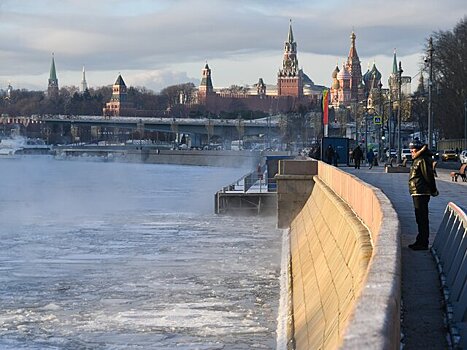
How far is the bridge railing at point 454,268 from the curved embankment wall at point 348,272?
0.75 metres

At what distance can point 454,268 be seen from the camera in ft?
40.1

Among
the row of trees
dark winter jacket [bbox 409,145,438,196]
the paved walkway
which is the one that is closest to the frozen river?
the paved walkway

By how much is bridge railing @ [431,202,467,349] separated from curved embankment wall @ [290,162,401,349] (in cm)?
75

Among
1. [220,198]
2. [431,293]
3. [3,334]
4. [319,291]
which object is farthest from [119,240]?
[431,293]

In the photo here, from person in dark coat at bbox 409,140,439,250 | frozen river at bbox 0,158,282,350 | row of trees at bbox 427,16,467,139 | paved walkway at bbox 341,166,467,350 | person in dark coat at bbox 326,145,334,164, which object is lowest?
frozen river at bbox 0,158,282,350

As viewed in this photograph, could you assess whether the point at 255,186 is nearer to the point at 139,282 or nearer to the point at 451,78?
the point at 451,78

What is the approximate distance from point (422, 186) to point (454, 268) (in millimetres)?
2983

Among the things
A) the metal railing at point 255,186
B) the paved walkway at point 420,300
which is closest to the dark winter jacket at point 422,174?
the paved walkway at point 420,300

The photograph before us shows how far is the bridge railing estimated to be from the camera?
10.1 metres

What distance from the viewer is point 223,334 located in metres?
19.2

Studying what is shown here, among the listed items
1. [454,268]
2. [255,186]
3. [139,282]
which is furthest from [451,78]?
[454,268]

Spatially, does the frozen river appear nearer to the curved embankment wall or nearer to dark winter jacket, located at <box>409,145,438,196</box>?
the curved embankment wall

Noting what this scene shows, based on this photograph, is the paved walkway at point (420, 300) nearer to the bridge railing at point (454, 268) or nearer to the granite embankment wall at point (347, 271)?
the bridge railing at point (454, 268)

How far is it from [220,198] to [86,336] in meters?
37.0
